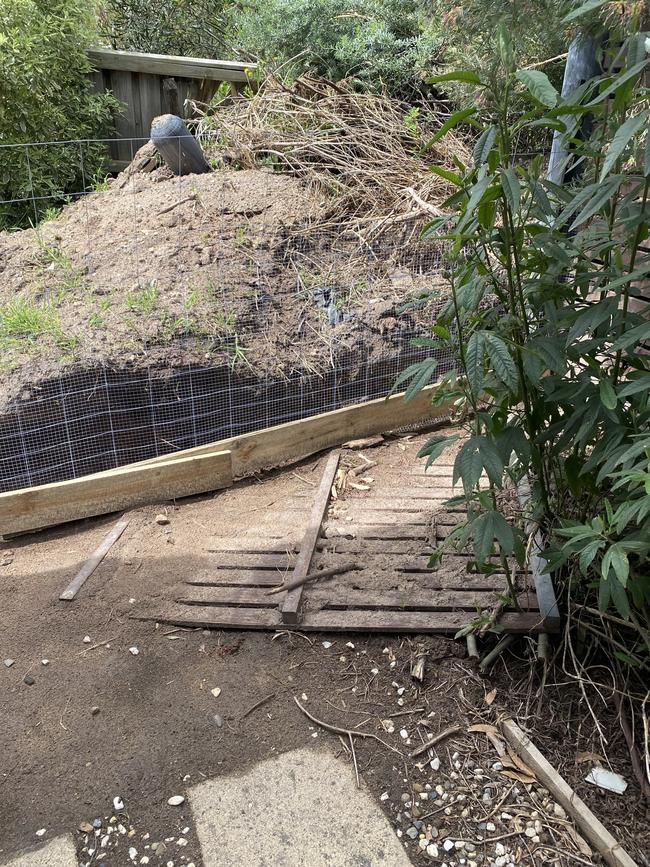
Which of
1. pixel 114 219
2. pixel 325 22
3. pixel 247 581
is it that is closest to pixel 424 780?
pixel 247 581

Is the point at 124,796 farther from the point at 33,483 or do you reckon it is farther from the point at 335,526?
the point at 33,483

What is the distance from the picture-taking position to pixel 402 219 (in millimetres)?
5145

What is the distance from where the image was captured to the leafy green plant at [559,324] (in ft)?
5.74

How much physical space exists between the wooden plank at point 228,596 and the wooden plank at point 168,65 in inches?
208

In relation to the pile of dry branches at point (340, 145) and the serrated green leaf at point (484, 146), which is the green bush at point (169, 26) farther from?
the serrated green leaf at point (484, 146)

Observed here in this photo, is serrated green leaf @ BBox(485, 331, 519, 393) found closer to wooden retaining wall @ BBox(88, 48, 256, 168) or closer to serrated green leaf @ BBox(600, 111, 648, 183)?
serrated green leaf @ BBox(600, 111, 648, 183)

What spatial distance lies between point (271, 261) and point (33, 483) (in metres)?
2.23

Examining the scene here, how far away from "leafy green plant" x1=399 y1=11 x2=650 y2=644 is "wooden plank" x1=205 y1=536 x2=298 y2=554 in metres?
1.18

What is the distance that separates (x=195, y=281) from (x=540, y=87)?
322 cm

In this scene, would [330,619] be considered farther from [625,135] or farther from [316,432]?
[625,135]

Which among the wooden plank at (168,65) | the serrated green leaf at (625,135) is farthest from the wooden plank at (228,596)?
the wooden plank at (168,65)

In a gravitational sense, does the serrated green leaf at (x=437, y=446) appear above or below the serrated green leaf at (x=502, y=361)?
below

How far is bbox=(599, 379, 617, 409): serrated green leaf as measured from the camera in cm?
186

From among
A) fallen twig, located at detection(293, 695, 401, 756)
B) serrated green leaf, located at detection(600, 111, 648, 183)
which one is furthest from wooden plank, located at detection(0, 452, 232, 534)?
serrated green leaf, located at detection(600, 111, 648, 183)
